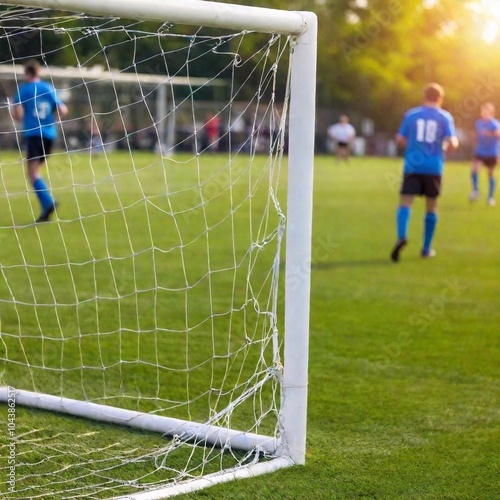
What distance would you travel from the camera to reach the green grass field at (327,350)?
398 centimetres

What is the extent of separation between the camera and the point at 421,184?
1041 centimetres

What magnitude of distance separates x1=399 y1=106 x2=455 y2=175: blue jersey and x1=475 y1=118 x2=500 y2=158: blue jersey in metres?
7.79

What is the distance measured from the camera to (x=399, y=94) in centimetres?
5269

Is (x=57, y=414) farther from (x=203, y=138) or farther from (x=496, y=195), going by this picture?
(x=203, y=138)

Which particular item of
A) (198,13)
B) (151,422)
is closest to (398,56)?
(151,422)

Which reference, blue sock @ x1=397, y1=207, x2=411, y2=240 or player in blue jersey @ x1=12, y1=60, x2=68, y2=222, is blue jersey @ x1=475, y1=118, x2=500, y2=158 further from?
player in blue jersey @ x1=12, y1=60, x2=68, y2=222

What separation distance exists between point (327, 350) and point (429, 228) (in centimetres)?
484

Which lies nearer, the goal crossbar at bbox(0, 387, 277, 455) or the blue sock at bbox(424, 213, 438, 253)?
the goal crossbar at bbox(0, 387, 277, 455)

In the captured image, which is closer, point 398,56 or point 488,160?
point 488,160

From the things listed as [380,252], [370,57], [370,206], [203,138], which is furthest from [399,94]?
[380,252]

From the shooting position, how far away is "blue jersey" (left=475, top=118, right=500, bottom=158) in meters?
17.7

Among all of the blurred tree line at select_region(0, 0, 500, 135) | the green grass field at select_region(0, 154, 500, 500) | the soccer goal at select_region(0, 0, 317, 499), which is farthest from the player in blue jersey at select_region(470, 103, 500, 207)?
the blurred tree line at select_region(0, 0, 500, 135)

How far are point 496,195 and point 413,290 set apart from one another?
1388cm

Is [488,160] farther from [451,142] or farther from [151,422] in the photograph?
[151,422]
